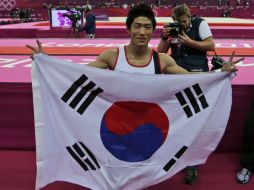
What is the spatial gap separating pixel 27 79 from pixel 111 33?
8510mm

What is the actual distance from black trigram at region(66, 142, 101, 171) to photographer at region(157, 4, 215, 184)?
858 millimetres

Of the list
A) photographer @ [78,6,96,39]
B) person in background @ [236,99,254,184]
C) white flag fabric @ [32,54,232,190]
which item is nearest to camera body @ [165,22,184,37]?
white flag fabric @ [32,54,232,190]

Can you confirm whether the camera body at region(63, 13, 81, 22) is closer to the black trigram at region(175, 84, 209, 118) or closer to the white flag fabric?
the white flag fabric

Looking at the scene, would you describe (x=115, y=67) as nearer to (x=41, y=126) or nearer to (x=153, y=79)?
(x=153, y=79)

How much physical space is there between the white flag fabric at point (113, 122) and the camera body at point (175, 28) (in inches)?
26.0

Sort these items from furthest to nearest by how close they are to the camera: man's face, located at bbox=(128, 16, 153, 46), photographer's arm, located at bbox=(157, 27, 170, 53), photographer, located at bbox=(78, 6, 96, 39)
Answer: photographer, located at bbox=(78, 6, 96, 39)
photographer's arm, located at bbox=(157, 27, 170, 53)
man's face, located at bbox=(128, 16, 153, 46)

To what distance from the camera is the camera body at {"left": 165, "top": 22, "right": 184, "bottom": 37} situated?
296 cm

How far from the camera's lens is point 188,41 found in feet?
9.68

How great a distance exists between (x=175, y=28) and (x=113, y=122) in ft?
3.31

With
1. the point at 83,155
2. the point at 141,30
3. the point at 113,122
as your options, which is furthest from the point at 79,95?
the point at 141,30

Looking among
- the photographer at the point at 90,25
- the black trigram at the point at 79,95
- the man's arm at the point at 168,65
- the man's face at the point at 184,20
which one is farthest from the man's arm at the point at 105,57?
the photographer at the point at 90,25

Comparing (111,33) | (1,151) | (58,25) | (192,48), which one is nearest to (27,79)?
(1,151)

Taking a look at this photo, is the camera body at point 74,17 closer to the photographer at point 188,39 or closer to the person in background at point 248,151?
the photographer at point 188,39

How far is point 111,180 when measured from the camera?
2.43 m
